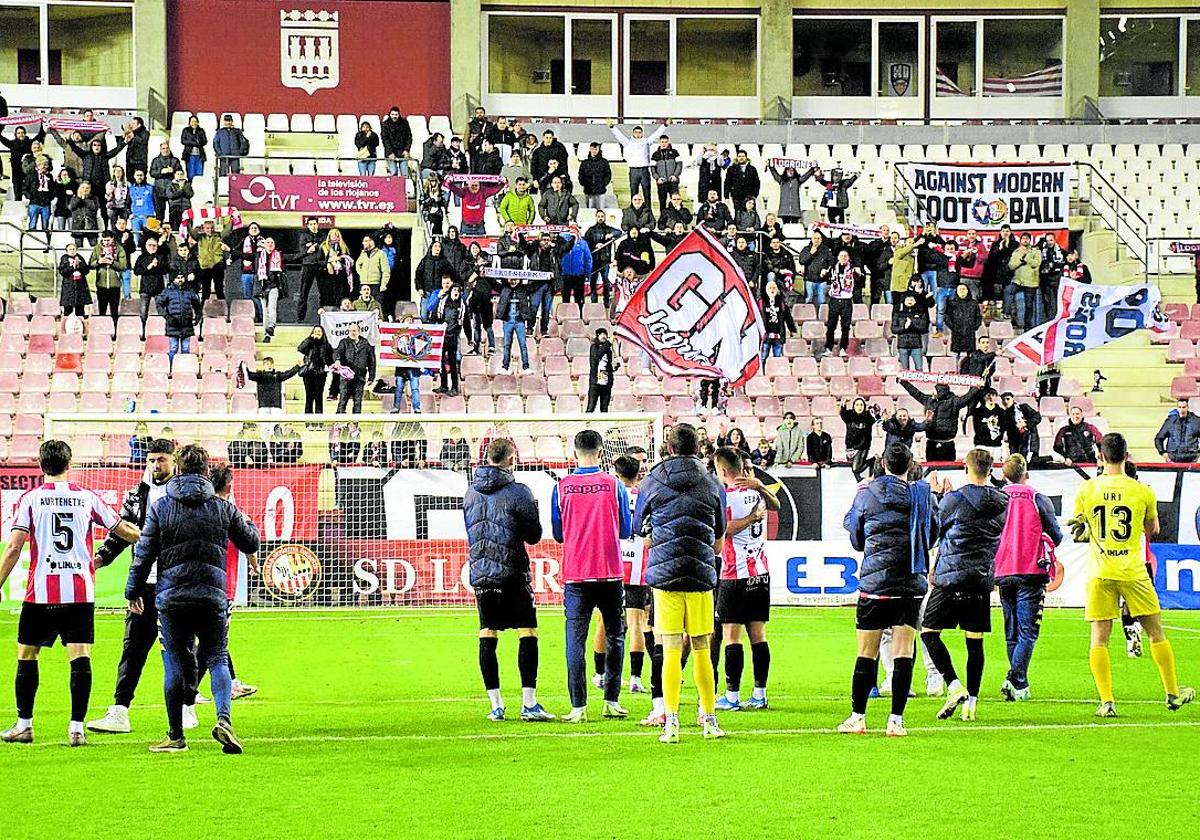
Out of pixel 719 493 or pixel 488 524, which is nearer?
pixel 719 493

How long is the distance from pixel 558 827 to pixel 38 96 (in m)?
33.9

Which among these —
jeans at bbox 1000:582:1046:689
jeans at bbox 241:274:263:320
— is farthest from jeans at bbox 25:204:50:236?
jeans at bbox 1000:582:1046:689

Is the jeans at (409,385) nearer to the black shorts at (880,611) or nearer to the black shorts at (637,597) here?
the black shorts at (637,597)

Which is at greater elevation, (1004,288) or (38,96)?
(38,96)

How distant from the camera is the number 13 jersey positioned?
1321 cm

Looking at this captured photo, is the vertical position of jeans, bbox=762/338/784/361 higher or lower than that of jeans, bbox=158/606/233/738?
higher

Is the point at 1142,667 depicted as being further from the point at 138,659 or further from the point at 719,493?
the point at 138,659

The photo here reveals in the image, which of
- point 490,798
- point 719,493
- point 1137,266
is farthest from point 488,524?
point 1137,266

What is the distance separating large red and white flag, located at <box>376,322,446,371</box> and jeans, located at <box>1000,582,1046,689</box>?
14568 millimetres

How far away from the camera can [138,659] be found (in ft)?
40.8

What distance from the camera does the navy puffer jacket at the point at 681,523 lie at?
11594mm

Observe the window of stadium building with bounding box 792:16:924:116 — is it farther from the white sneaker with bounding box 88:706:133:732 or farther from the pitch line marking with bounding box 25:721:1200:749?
the white sneaker with bounding box 88:706:133:732

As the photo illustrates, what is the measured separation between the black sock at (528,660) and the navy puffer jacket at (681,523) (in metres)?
1.65

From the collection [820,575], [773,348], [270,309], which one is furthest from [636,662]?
[270,309]
